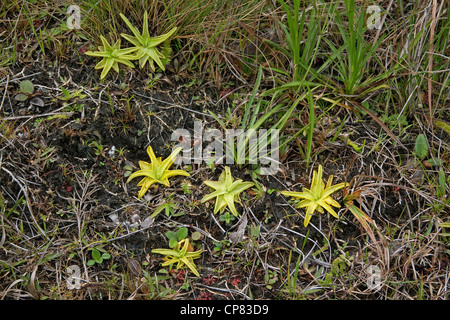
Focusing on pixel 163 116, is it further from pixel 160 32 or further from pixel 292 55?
pixel 292 55

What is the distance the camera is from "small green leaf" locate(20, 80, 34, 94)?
1950mm

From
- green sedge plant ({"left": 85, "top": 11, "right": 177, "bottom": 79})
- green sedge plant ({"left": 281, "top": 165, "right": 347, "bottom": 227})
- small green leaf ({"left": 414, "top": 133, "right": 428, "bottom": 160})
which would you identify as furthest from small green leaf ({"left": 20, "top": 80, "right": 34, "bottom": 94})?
small green leaf ({"left": 414, "top": 133, "right": 428, "bottom": 160})

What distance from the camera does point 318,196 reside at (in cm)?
175

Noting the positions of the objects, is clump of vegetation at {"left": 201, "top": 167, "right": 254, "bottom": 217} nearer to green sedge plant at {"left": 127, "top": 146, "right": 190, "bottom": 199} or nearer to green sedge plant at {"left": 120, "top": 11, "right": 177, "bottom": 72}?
green sedge plant at {"left": 127, "top": 146, "right": 190, "bottom": 199}

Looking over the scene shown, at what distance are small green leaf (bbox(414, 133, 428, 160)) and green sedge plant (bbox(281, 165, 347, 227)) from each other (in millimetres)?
405

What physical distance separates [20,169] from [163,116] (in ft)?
2.20

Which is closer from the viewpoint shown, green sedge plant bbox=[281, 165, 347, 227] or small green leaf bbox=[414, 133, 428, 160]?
green sedge plant bbox=[281, 165, 347, 227]

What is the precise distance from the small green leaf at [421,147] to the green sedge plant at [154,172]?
1.05 metres

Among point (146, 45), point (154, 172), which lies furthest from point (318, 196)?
point (146, 45)

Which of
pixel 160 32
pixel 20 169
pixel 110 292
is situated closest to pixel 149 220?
pixel 110 292

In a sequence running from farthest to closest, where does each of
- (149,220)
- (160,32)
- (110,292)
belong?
1. (160,32)
2. (149,220)
3. (110,292)
